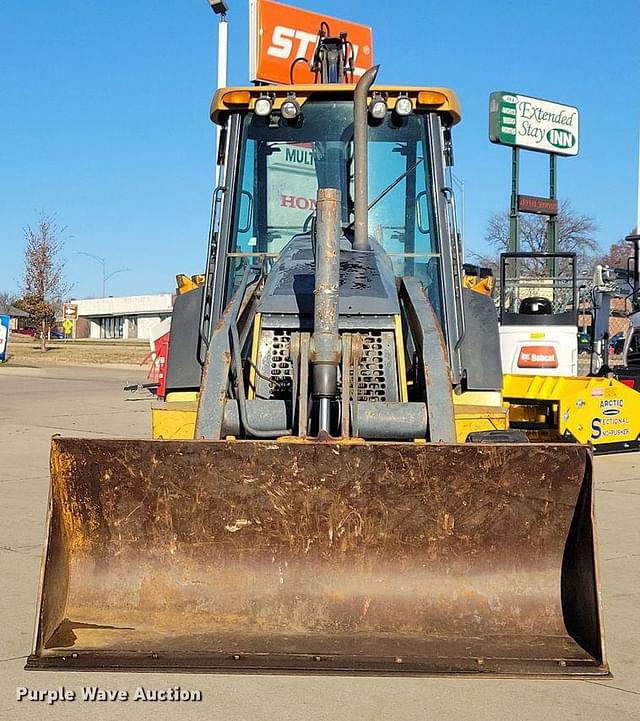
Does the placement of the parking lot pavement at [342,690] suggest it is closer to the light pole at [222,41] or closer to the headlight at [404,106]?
the headlight at [404,106]

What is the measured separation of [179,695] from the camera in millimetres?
4402

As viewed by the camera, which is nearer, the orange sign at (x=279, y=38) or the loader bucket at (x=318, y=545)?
the loader bucket at (x=318, y=545)

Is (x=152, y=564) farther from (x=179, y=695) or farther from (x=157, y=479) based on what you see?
(x=179, y=695)

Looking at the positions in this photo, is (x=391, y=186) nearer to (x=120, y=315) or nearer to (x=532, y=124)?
(x=532, y=124)

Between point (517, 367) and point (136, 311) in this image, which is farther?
point (136, 311)

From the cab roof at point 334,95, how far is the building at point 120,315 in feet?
311

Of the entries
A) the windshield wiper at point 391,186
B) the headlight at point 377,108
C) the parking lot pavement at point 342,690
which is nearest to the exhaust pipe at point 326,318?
the parking lot pavement at point 342,690

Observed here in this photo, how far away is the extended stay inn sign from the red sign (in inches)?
70.6

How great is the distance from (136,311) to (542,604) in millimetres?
106207

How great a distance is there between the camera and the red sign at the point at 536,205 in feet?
107

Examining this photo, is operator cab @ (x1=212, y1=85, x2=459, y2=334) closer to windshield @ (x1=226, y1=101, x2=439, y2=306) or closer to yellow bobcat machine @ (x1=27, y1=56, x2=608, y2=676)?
windshield @ (x1=226, y1=101, x2=439, y2=306)

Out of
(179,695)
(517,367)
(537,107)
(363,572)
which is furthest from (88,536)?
(537,107)

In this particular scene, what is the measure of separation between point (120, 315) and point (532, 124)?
84.2 m

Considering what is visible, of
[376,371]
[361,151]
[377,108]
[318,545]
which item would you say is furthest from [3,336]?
[318,545]
